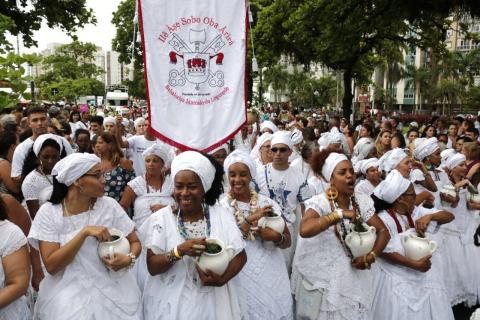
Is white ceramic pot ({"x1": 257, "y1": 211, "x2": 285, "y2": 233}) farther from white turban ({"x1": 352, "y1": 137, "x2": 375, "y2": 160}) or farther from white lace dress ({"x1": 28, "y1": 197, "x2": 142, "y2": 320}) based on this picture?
white turban ({"x1": 352, "y1": 137, "x2": 375, "y2": 160})

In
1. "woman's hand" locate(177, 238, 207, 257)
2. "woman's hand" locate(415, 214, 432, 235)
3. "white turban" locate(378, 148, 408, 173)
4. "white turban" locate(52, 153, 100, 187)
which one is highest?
"white turban" locate(52, 153, 100, 187)

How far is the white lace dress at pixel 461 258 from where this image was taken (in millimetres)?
5988

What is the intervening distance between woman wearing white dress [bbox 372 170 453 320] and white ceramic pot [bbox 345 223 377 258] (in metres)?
0.44

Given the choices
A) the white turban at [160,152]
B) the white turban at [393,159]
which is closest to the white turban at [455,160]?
the white turban at [393,159]

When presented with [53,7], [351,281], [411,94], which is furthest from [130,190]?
[411,94]

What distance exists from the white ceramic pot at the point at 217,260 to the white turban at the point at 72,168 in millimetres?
937

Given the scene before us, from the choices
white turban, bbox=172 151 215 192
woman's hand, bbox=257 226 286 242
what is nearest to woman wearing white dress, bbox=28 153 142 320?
white turban, bbox=172 151 215 192

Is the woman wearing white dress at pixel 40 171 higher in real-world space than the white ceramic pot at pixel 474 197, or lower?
higher

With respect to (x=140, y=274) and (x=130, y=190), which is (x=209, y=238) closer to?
(x=140, y=274)

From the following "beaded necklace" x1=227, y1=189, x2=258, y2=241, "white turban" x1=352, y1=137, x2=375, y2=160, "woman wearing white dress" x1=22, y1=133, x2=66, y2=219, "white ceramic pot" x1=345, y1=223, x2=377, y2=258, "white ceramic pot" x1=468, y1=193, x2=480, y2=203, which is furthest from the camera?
"white turban" x1=352, y1=137, x2=375, y2=160

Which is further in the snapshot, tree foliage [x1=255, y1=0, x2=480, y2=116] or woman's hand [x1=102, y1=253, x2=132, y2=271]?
tree foliage [x1=255, y1=0, x2=480, y2=116]

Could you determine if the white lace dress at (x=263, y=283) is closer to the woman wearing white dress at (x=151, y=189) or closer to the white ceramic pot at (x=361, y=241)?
the white ceramic pot at (x=361, y=241)

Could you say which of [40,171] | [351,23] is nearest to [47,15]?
[351,23]

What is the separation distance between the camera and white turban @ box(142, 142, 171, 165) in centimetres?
502
